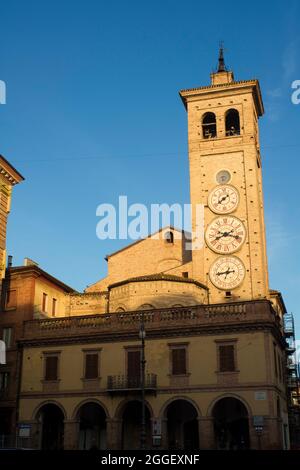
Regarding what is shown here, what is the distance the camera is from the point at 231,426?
38.9m

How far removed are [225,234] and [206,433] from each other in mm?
17541

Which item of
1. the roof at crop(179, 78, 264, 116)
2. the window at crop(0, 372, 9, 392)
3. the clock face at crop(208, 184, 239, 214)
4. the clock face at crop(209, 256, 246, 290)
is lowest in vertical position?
the window at crop(0, 372, 9, 392)

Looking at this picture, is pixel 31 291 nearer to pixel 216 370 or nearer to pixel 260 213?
pixel 216 370

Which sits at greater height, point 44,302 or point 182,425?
point 44,302

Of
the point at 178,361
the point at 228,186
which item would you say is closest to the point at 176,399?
the point at 178,361

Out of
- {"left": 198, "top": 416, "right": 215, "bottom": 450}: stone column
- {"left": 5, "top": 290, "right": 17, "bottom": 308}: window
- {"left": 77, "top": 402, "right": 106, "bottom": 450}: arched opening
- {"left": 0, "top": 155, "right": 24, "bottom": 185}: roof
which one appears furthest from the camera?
{"left": 0, "top": 155, "right": 24, "bottom": 185}: roof

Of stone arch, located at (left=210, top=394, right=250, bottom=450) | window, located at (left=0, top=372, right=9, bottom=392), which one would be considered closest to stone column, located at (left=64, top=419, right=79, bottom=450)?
window, located at (left=0, top=372, right=9, bottom=392)

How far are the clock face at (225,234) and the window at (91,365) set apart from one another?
46.1ft

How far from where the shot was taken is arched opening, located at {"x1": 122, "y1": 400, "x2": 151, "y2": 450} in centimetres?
3781

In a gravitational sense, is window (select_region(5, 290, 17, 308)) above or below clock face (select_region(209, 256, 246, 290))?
below

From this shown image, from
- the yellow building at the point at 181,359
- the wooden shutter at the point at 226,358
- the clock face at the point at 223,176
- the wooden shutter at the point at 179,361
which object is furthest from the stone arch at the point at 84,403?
the clock face at the point at 223,176

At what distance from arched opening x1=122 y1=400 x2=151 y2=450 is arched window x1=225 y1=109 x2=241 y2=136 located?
79.5 ft

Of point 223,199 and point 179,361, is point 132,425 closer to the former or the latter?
point 179,361

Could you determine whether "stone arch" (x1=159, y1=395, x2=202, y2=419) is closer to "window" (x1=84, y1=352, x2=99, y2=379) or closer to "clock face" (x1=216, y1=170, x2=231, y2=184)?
"window" (x1=84, y1=352, x2=99, y2=379)
